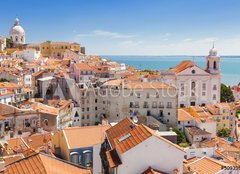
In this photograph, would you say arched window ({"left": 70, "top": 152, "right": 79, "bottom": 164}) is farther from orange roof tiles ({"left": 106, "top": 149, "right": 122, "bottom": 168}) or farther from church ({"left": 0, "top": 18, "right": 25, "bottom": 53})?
church ({"left": 0, "top": 18, "right": 25, "bottom": 53})

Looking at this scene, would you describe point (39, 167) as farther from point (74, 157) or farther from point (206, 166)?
point (206, 166)

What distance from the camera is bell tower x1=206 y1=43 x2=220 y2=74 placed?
5031cm

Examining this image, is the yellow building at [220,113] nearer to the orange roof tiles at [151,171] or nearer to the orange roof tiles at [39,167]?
the orange roof tiles at [151,171]

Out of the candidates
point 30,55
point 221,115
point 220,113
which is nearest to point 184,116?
point 220,113

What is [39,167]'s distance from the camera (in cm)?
1000

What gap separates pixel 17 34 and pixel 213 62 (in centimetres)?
6008

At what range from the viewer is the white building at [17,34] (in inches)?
3465

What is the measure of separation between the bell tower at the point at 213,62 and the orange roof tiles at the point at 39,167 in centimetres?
4327

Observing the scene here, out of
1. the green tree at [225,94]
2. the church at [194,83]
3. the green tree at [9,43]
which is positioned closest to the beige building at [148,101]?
the church at [194,83]

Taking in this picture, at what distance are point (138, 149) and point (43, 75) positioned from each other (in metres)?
37.5

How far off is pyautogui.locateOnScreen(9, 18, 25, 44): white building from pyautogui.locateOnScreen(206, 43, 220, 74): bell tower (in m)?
58.5

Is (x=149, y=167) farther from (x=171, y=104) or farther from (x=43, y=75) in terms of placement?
(x=43, y=75)

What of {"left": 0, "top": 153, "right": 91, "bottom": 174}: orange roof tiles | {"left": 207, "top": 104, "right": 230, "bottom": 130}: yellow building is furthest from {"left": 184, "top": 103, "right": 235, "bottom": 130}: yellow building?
{"left": 0, "top": 153, "right": 91, "bottom": 174}: orange roof tiles

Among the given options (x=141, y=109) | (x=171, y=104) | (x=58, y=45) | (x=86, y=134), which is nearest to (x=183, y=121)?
(x=171, y=104)
